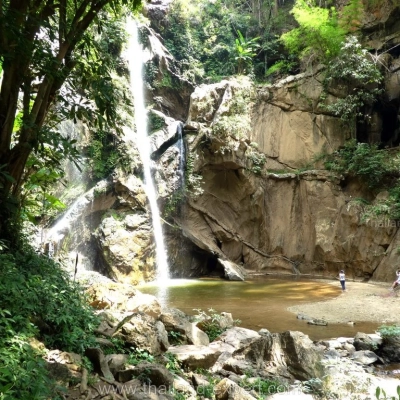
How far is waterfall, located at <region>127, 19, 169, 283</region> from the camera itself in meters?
19.5

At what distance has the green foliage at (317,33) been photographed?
65.6 ft

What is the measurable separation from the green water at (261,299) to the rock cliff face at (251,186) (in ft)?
8.96

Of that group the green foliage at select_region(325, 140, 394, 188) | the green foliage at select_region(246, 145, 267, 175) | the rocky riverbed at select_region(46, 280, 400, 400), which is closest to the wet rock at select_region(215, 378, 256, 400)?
the rocky riverbed at select_region(46, 280, 400, 400)

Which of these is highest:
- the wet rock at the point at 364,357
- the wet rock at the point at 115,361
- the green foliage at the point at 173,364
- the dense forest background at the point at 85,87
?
the dense forest background at the point at 85,87

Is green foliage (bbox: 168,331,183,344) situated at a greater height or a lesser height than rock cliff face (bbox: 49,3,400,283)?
lesser

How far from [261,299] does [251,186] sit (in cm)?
946

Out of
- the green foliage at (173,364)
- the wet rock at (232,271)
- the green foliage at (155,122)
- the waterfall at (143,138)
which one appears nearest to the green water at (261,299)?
the wet rock at (232,271)

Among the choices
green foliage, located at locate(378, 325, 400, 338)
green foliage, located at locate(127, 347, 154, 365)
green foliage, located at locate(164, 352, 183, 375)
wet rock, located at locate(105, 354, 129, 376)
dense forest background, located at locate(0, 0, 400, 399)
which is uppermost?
dense forest background, located at locate(0, 0, 400, 399)

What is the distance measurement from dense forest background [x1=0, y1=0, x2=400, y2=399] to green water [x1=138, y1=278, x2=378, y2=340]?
4920mm

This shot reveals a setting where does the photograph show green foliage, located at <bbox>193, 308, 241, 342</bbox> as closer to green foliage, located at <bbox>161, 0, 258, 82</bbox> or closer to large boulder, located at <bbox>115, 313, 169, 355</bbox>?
large boulder, located at <bbox>115, 313, 169, 355</bbox>

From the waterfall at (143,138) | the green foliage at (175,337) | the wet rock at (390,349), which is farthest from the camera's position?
the waterfall at (143,138)

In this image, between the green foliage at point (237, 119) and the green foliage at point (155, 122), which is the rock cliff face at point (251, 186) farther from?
the green foliage at point (155, 122)

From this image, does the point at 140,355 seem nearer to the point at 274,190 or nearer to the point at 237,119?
the point at 237,119

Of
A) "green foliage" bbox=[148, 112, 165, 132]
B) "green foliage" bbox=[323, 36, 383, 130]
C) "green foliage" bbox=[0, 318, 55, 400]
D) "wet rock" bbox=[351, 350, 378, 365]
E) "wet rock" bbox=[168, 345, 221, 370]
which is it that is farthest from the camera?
"green foliage" bbox=[148, 112, 165, 132]
